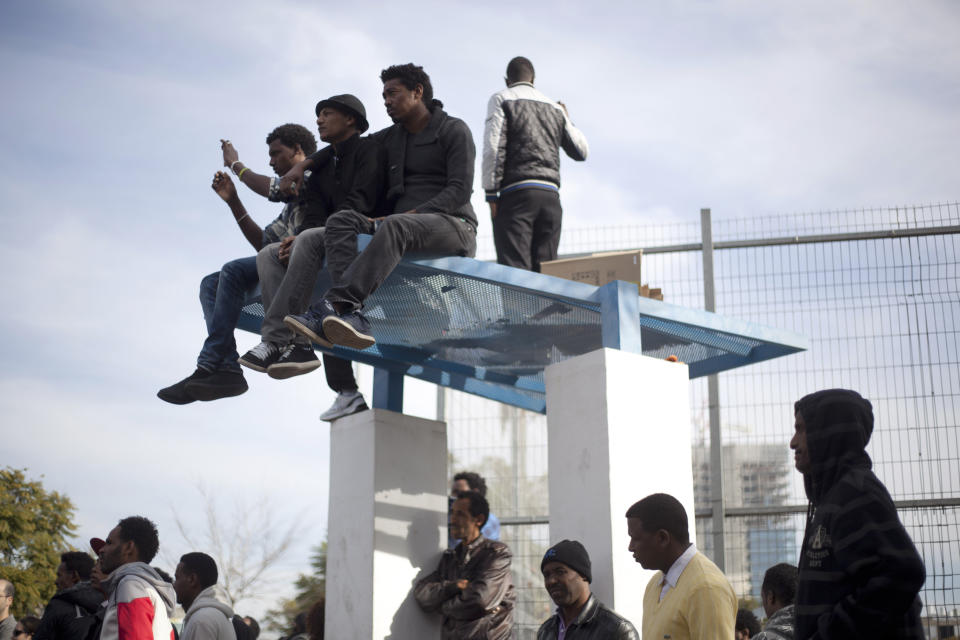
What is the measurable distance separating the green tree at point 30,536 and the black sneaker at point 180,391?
15.9m

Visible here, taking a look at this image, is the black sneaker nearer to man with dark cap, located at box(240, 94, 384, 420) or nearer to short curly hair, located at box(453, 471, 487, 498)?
man with dark cap, located at box(240, 94, 384, 420)

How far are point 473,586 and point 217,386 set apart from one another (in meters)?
2.38

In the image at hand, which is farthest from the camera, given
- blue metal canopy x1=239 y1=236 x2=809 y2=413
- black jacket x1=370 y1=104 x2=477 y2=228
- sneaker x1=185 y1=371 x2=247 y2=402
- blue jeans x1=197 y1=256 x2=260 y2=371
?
blue jeans x1=197 y1=256 x2=260 y2=371

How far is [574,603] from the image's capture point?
5.74 meters

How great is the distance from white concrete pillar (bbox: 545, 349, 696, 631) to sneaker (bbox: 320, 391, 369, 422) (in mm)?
2400

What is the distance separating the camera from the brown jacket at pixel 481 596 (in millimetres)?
7305

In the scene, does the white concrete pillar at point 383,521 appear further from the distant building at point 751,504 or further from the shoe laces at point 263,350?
the distant building at point 751,504

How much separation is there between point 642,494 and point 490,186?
3.32m

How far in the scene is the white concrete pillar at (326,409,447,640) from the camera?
8.07 m

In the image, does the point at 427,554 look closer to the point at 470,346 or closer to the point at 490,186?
the point at 470,346

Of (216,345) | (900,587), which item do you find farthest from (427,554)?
(900,587)

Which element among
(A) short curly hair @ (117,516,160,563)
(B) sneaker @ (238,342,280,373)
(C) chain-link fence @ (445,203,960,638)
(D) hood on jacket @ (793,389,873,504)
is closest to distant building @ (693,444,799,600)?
(C) chain-link fence @ (445,203,960,638)

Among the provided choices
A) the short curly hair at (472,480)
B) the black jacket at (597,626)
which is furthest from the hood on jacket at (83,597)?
the black jacket at (597,626)

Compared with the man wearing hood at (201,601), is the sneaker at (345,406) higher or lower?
higher
